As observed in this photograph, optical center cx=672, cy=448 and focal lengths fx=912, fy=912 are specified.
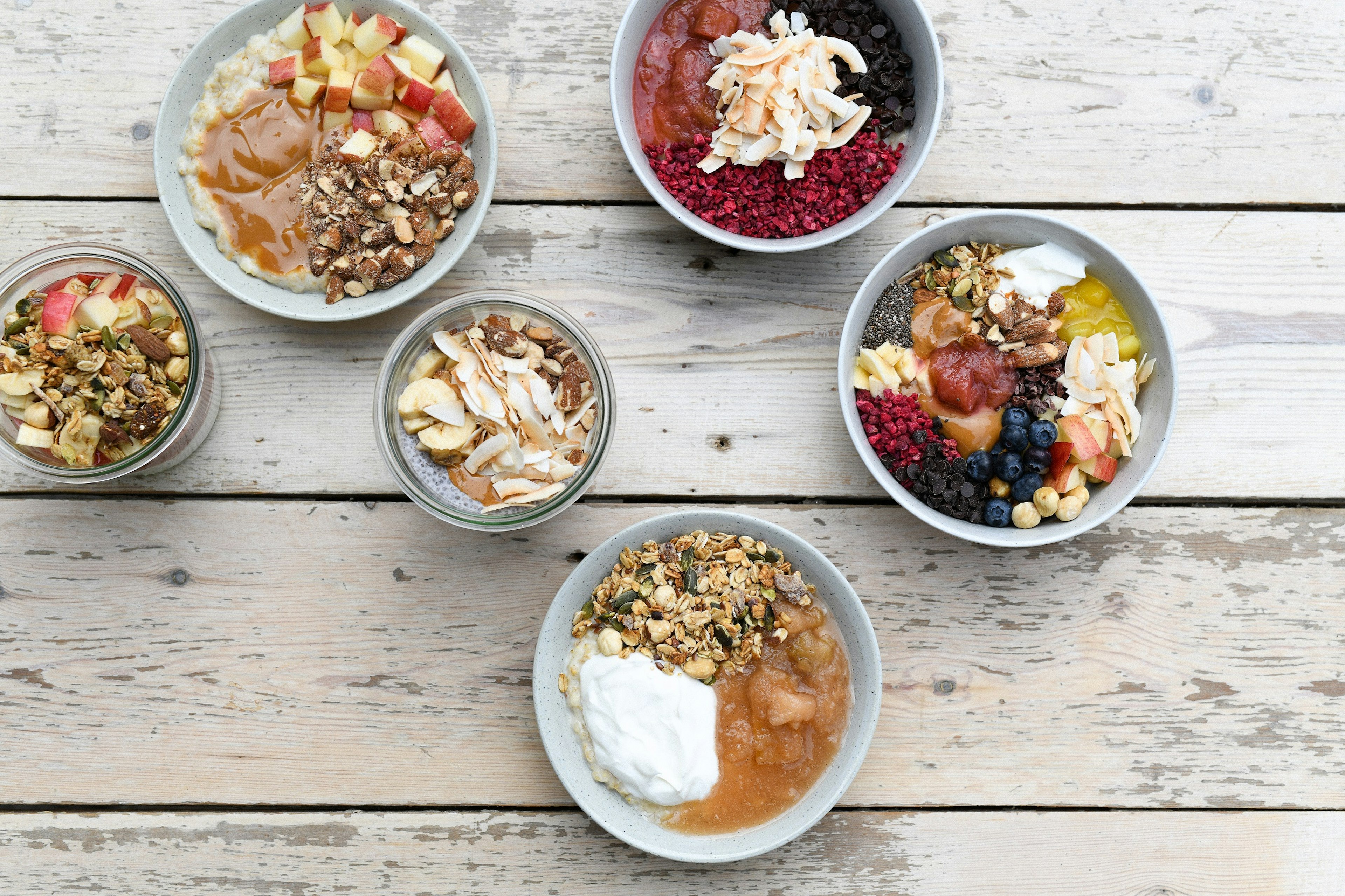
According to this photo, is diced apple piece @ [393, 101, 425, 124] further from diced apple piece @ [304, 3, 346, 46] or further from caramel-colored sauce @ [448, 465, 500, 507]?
caramel-colored sauce @ [448, 465, 500, 507]

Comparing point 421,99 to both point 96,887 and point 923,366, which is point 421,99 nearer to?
point 923,366

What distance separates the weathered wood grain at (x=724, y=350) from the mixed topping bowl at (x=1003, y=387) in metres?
0.14

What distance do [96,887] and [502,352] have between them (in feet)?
3.60

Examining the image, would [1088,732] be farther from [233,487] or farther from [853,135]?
[233,487]

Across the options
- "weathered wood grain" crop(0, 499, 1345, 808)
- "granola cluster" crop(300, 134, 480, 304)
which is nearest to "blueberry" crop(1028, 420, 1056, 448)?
"weathered wood grain" crop(0, 499, 1345, 808)

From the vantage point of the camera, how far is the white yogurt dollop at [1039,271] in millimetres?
1380

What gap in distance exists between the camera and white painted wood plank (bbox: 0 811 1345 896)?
1.47 metres

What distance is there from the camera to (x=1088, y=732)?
1512 mm

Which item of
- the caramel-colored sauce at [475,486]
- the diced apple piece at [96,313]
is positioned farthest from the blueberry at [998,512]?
the diced apple piece at [96,313]

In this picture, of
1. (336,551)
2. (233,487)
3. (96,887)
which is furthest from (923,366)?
(96,887)

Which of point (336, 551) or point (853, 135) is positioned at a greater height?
point (853, 135)

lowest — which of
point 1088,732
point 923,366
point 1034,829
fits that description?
point 1034,829

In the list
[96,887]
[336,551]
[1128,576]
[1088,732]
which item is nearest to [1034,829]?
[1088,732]

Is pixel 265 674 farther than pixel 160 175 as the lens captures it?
Yes
